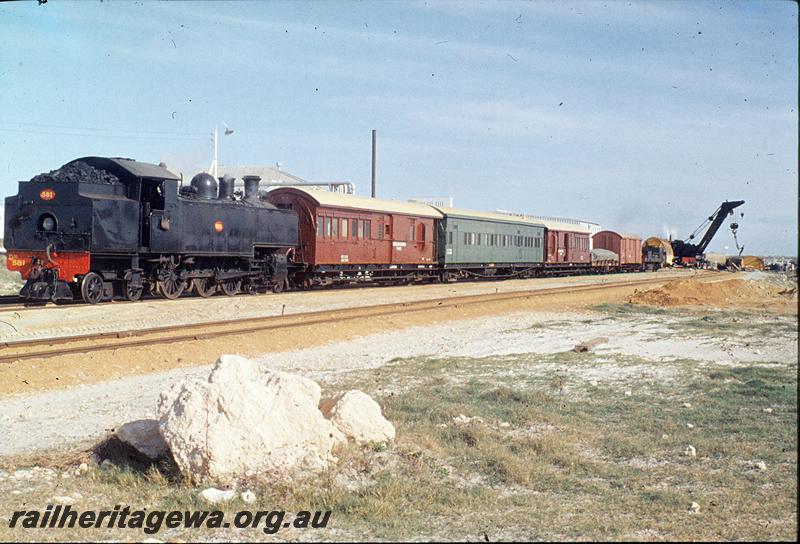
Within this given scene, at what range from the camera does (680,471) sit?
267 inches

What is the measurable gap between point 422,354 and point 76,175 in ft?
37.2

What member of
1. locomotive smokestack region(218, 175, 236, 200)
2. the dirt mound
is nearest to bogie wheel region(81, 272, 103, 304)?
locomotive smokestack region(218, 175, 236, 200)

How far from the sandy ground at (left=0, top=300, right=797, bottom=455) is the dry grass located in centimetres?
155

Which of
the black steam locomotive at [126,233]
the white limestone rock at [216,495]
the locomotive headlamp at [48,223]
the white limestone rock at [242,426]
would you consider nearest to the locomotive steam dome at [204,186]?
the black steam locomotive at [126,233]

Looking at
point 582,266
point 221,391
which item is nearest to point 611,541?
point 221,391

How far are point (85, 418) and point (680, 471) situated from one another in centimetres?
688

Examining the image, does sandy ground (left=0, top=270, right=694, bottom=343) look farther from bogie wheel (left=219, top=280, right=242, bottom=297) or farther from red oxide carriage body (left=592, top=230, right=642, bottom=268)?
red oxide carriage body (left=592, top=230, right=642, bottom=268)

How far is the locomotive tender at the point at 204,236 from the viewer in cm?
1966

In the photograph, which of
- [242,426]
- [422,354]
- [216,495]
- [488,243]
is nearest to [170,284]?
[422,354]

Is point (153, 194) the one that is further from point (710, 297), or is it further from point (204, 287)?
point (710, 297)

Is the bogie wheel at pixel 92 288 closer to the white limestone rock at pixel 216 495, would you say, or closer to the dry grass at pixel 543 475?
the dry grass at pixel 543 475

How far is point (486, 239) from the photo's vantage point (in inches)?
1565

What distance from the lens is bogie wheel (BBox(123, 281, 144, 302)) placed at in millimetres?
21400

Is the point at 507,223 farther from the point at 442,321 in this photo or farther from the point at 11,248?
the point at 11,248
